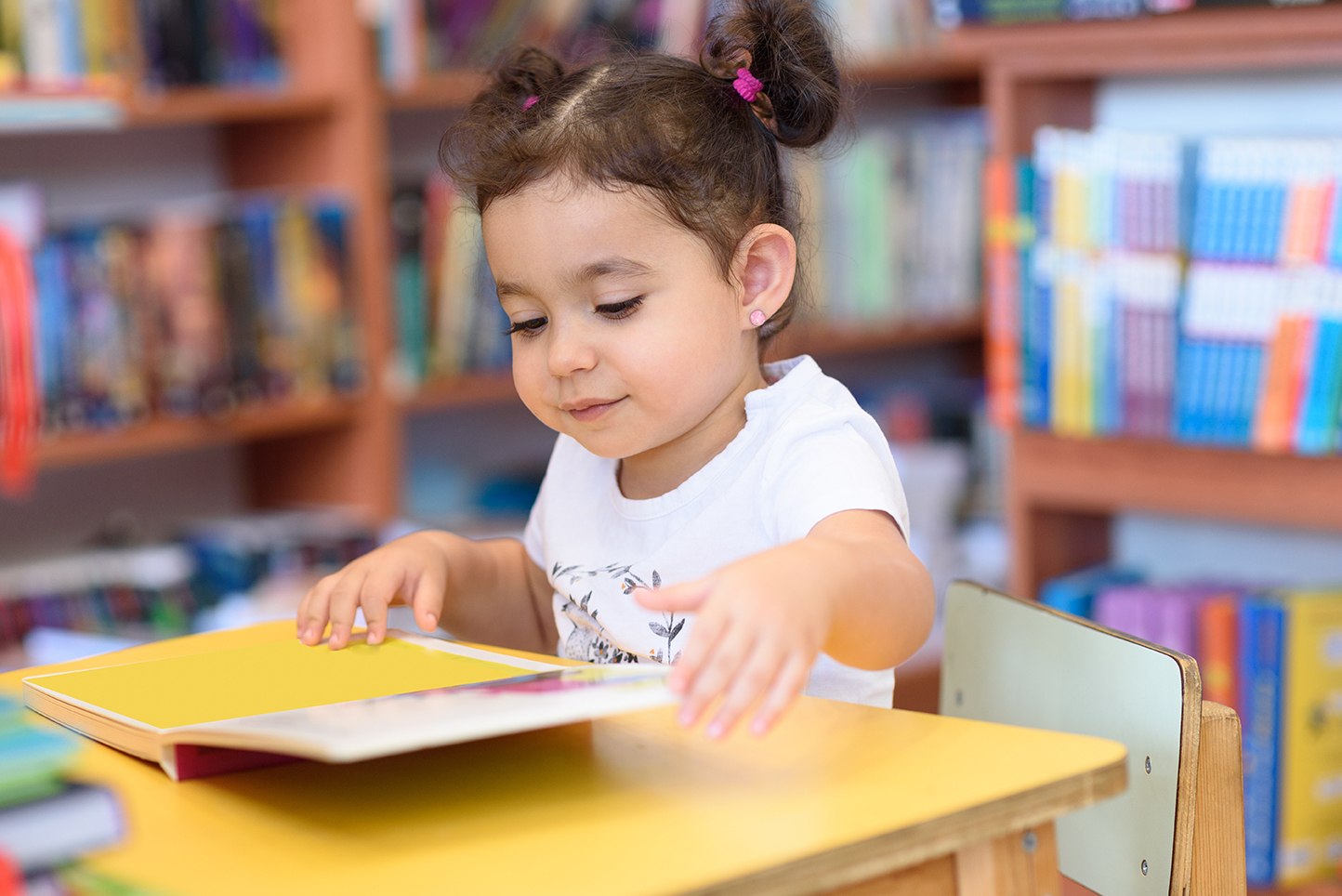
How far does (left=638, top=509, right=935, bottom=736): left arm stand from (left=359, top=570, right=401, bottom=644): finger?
10.7 inches

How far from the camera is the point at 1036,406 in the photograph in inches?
76.9

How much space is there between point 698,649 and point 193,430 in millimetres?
1612

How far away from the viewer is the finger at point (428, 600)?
95cm

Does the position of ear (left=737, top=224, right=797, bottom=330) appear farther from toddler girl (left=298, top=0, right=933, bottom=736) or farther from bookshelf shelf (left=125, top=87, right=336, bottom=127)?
bookshelf shelf (left=125, top=87, right=336, bottom=127)

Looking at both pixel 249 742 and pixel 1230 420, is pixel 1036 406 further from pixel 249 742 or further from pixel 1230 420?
pixel 249 742

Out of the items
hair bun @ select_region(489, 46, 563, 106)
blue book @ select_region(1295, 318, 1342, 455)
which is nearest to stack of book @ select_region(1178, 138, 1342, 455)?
blue book @ select_region(1295, 318, 1342, 455)

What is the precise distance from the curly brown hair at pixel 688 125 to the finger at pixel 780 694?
40cm

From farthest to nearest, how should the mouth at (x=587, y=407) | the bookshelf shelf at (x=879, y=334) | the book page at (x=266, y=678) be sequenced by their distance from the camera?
1. the bookshelf shelf at (x=879, y=334)
2. the mouth at (x=587, y=407)
3. the book page at (x=266, y=678)

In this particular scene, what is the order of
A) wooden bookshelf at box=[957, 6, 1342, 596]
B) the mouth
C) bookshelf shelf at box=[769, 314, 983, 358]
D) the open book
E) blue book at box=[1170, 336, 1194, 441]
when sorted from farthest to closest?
1. bookshelf shelf at box=[769, 314, 983, 358]
2. blue book at box=[1170, 336, 1194, 441]
3. wooden bookshelf at box=[957, 6, 1342, 596]
4. the mouth
5. the open book

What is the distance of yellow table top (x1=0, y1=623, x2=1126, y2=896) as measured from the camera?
0.54m

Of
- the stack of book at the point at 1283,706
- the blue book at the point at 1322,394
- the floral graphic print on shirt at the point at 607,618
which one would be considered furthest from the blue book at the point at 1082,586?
the floral graphic print on shirt at the point at 607,618

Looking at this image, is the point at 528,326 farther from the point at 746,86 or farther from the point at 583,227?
the point at 746,86

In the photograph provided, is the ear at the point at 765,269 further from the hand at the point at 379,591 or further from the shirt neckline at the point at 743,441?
the hand at the point at 379,591

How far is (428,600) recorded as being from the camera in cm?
97
